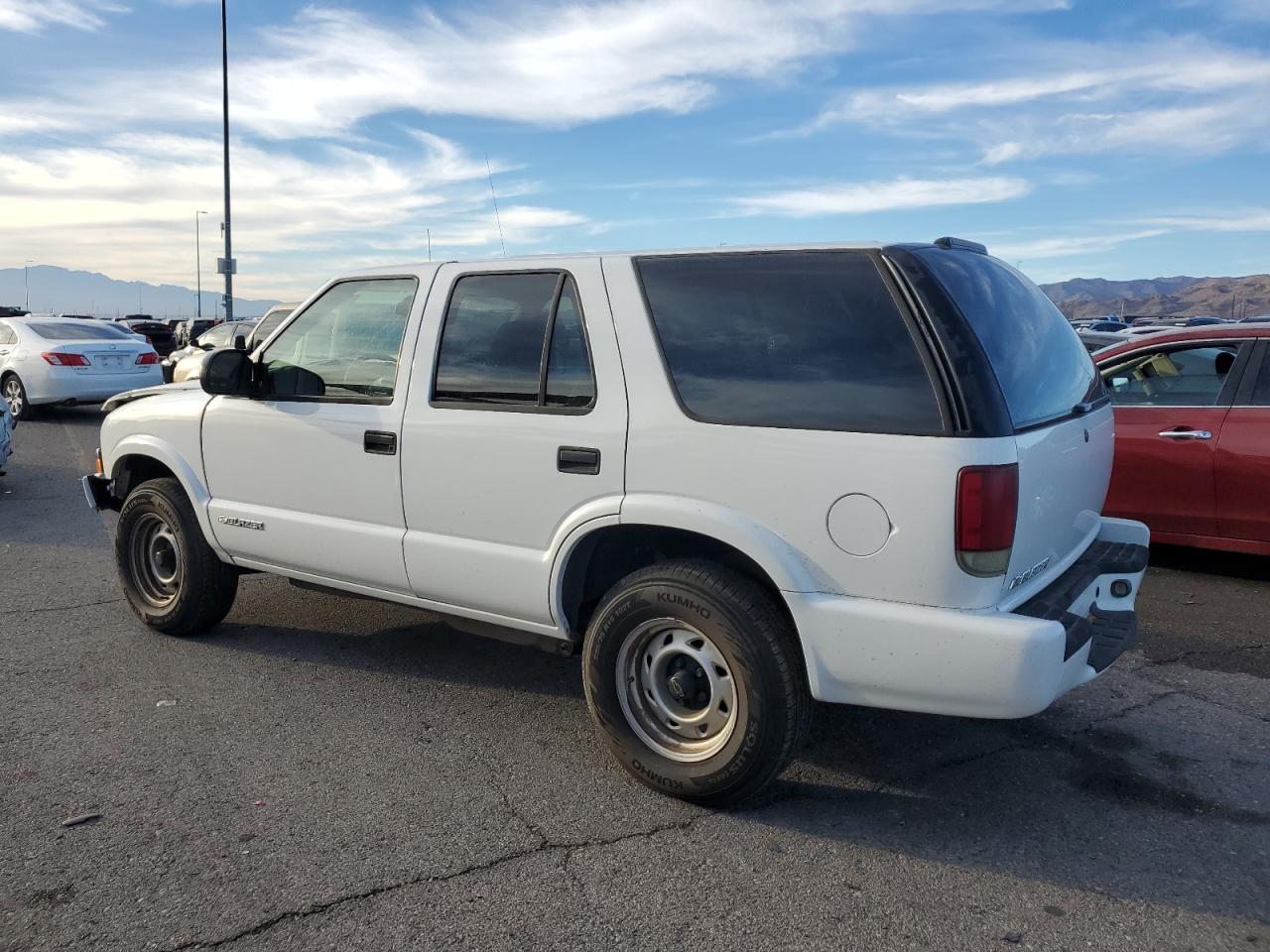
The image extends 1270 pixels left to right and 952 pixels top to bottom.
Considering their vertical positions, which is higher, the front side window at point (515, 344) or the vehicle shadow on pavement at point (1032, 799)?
the front side window at point (515, 344)

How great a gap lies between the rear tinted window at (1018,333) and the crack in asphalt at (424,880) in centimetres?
170

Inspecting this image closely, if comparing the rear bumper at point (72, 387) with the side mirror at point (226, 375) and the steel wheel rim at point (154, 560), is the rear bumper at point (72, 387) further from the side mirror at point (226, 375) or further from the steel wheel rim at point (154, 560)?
the side mirror at point (226, 375)

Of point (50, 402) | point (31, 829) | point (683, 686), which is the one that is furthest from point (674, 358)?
point (50, 402)

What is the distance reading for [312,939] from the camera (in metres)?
2.79

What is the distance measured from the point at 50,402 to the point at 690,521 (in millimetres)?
14697

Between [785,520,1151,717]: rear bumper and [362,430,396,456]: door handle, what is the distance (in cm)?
179

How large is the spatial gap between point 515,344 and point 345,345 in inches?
37.1

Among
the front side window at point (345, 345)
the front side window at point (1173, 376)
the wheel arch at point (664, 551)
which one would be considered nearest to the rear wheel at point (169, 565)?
the front side window at point (345, 345)

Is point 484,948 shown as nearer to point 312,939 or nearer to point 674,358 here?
point 312,939

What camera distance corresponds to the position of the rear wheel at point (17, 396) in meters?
15.4

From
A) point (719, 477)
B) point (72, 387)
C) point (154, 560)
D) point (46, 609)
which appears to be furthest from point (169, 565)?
point (72, 387)

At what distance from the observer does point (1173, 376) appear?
6.61 m

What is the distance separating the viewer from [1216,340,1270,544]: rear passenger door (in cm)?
607

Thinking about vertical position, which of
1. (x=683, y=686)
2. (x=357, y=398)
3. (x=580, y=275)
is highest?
(x=580, y=275)
